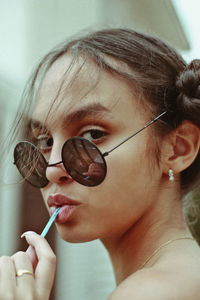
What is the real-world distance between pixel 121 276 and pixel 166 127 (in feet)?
1.96

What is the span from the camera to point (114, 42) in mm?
1690

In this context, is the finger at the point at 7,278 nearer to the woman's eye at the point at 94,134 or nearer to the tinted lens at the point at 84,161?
the tinted lens at the point at 84,161

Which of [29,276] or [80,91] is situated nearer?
[29,276]

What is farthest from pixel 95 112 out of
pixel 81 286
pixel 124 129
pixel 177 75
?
pixel 81 286

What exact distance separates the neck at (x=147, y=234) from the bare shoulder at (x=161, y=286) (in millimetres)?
298

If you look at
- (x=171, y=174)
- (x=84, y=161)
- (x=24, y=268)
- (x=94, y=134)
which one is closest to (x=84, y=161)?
(x=84, y=161)

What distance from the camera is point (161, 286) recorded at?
118 centimetres

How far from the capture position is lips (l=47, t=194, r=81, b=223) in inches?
59.4

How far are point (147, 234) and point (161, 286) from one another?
1.42 ft

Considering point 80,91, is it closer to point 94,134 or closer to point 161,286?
point 94,134

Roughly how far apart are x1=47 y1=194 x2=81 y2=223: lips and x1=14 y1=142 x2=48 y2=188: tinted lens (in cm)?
12

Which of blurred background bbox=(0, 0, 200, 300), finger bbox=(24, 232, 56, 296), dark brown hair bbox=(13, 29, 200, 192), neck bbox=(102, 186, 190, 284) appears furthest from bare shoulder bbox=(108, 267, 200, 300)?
blurred background bbox=(0, 0, 200, 300)

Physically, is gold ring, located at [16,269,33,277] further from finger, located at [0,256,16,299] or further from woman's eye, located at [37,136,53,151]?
woman's eye, located at [37,136,53,151]

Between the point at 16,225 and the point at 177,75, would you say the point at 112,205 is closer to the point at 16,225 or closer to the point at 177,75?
the point at 177,75
